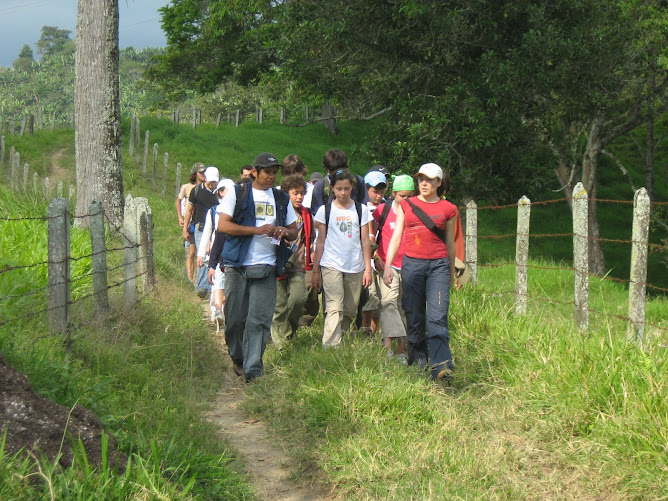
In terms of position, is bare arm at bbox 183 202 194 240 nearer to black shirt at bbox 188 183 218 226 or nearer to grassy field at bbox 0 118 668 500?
black shirt at bbox 188 183 218 226

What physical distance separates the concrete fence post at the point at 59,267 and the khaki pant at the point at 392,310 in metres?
2.86

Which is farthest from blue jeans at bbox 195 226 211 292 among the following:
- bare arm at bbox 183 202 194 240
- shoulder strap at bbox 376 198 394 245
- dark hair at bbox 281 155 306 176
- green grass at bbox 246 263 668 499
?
green grass at bbox 246 263 668 499

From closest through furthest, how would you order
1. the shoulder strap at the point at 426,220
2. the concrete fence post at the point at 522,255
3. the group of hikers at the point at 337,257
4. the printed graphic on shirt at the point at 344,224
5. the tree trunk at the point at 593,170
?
the shoulder strap at the point at 426,220 → the group of hikers at the point at 337,257 → the printed graphic on shirt at the point at 344,224 → the concrete fence post at the point at 522,255 → the tree trunk at the point at 593,170

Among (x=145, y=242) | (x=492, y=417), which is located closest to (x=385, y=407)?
(x=492, y=417)

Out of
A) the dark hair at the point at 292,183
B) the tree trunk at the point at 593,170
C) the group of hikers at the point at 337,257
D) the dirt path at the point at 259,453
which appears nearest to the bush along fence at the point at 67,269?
the group of hikers at the point at 337,257

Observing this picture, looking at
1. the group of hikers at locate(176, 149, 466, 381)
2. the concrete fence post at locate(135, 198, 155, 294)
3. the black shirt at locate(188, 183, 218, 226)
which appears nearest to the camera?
the group of hikers at locate(176, 149, 466, 381)

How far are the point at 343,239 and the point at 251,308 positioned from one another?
1.10 metres

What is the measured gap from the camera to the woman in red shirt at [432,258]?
281 inches

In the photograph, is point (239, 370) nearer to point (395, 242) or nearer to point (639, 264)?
point (395, 242)

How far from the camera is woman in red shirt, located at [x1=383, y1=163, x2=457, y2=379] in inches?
281

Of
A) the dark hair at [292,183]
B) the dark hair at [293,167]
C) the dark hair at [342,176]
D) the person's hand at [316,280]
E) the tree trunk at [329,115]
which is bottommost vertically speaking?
the person's hand at [316,280]

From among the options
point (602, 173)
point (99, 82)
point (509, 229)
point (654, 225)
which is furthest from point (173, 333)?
point (602, 173)

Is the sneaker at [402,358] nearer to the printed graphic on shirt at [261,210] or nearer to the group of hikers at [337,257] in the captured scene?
the group of hikers at [337,257]

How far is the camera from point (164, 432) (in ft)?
17.5
